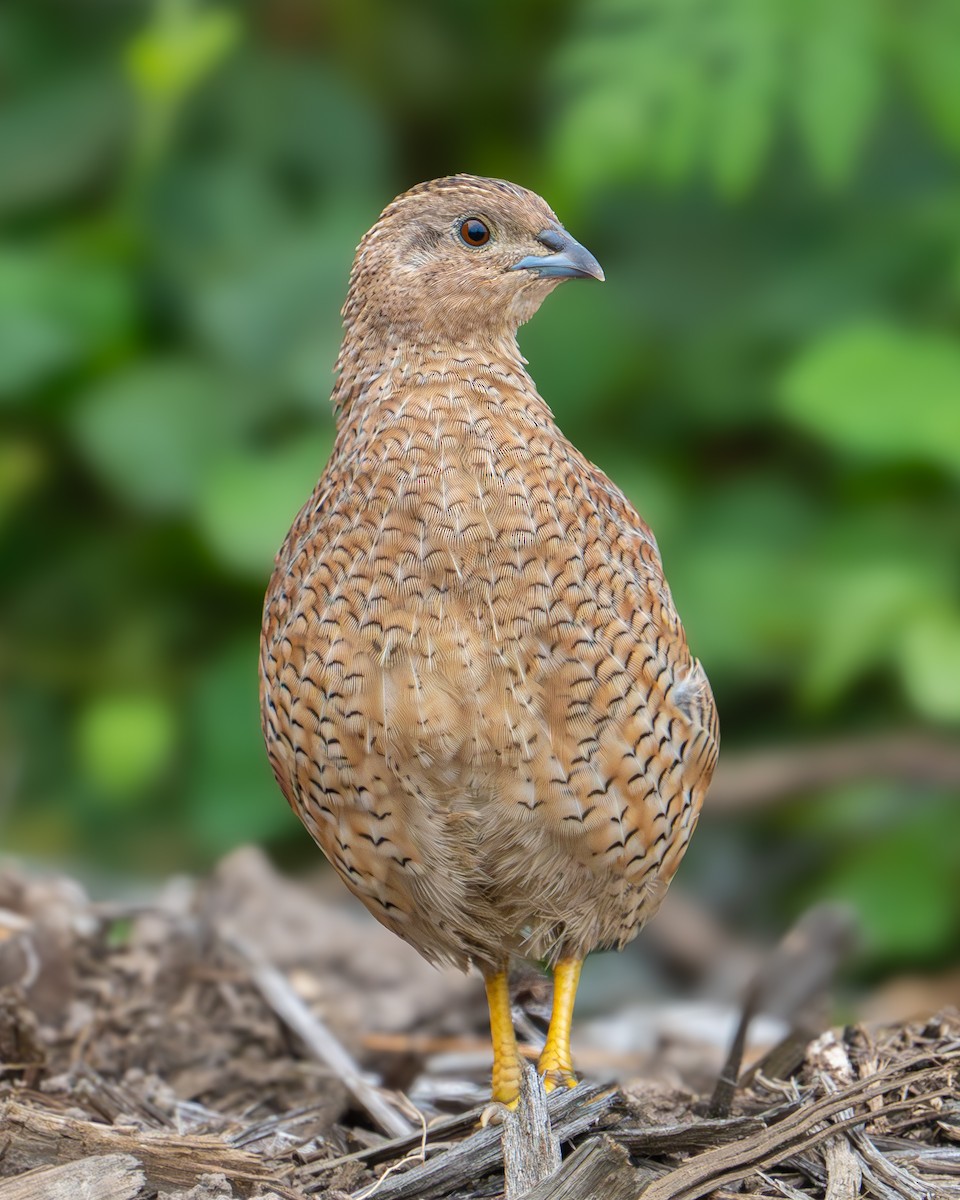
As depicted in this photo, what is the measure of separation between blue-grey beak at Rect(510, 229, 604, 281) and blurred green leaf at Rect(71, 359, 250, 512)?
304 cm

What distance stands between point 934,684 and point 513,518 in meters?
2.74

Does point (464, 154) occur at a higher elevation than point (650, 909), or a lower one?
higher

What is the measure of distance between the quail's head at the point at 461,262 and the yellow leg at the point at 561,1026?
1325mm

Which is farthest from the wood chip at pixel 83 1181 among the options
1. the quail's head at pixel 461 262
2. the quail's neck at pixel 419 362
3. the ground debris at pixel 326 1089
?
the quail's head at pixel 461 262

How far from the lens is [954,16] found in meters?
6.39

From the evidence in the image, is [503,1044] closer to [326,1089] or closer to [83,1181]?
[326,1089]

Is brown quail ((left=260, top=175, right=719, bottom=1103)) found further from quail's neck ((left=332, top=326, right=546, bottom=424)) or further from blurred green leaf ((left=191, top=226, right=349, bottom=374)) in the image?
blurred green leaf ((left=191, top=226, right=349, bottom=374))

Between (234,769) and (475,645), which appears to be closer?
(475,645)

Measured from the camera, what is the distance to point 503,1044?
3590 mm

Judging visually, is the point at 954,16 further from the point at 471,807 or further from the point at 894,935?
the point at 471,807

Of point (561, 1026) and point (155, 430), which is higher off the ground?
point (155, 430)

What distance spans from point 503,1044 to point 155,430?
340 cm

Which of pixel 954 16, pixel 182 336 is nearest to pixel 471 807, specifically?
pixel 182 336

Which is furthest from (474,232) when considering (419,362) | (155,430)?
(155,430)
